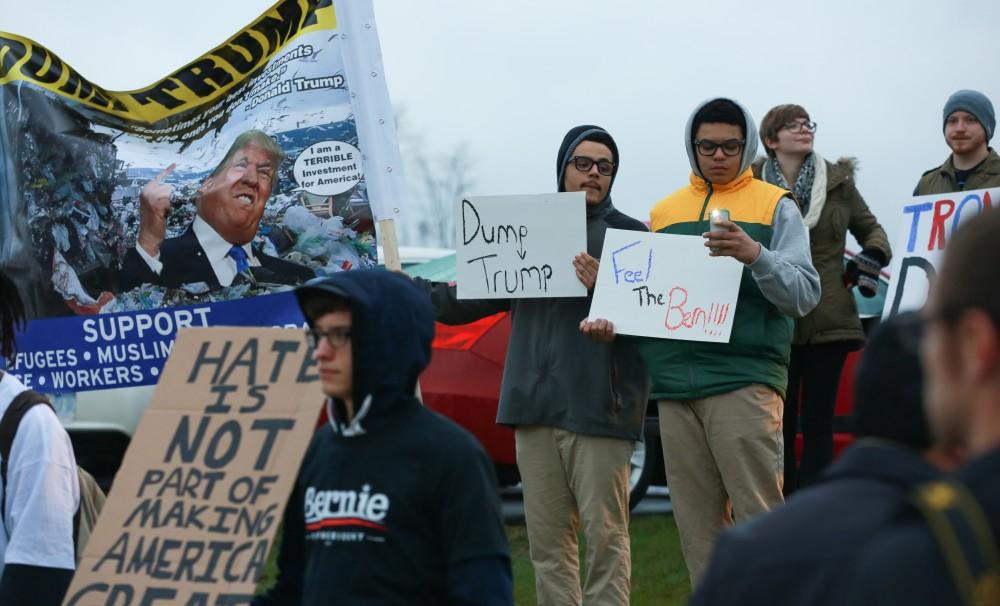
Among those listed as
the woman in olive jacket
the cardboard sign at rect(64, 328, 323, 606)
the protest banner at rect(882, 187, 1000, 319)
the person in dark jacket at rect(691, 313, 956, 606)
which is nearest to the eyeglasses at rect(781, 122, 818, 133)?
the woman in olive jacket

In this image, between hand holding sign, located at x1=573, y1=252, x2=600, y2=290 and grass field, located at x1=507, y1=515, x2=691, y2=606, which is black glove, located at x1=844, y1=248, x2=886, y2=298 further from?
grass field, located at x1=507, y1=515, x2=691, y2=606

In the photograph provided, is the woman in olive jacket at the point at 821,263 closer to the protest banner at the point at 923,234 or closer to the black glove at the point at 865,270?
the black glove at the point at 865,270

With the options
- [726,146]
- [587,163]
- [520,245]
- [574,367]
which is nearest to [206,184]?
[520,245]

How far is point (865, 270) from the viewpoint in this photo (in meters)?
6.64

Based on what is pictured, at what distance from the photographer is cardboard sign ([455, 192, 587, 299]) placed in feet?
18.9

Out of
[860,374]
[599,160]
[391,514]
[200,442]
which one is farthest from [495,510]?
[599,160]

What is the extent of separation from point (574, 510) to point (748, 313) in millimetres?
1080

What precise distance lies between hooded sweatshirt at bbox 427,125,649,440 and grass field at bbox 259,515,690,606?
62.9 inches

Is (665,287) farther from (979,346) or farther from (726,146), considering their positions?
(979,346)

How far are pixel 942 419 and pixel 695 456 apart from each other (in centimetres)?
399

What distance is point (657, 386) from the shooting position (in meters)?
5.59

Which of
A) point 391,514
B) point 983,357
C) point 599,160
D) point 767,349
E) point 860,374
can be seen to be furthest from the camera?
point 599,160

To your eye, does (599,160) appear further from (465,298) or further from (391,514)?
(391,514)

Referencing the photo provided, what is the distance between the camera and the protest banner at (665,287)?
545 centimetres
